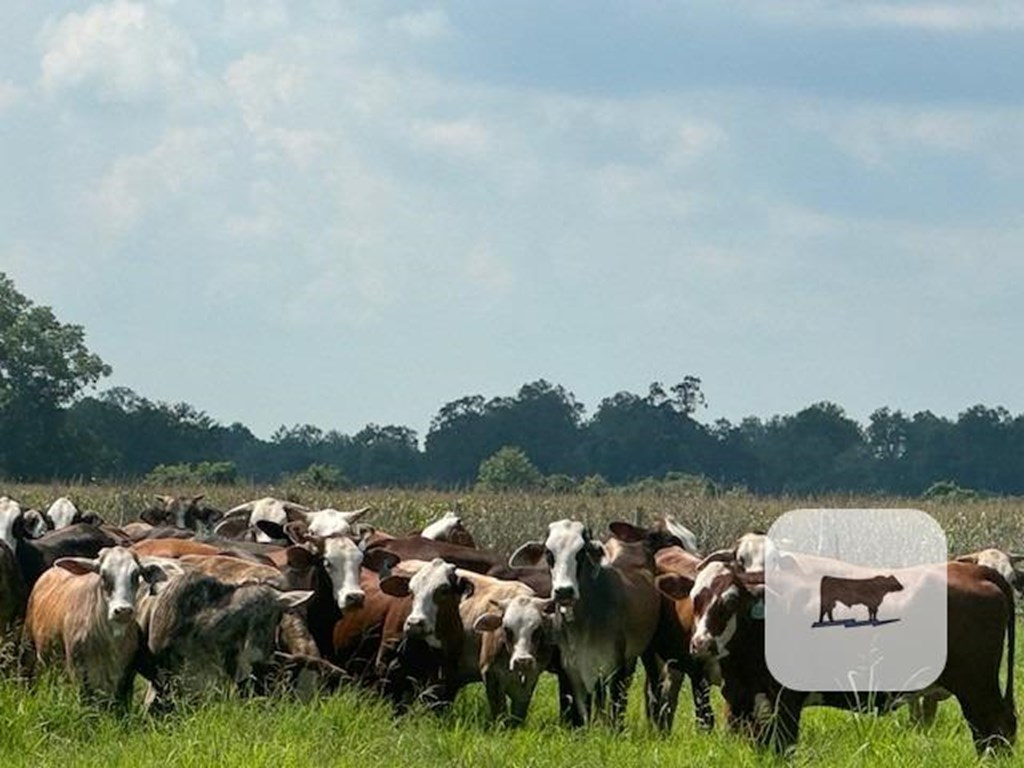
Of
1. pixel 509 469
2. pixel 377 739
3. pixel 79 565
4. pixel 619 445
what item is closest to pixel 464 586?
pixel 377 739

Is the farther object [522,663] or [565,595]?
[565,595]

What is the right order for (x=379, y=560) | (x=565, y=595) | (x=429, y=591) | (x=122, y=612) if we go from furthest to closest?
(x=379, y=560), (x=429, y=591), (x=565, y=595), (x=122, y=612)

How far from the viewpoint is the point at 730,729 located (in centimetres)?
1294

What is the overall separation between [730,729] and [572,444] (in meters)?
103

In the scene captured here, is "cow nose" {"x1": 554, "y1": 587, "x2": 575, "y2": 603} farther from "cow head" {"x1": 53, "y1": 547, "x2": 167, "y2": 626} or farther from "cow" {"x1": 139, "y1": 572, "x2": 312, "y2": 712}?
"cow head" {"x1": 53, "y1": 547, "x2": 167, "y2": 626}

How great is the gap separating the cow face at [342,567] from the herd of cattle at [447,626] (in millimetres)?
14

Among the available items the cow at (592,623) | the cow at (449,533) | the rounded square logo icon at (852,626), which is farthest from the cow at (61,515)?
the rounded square logo icon at (852,626)

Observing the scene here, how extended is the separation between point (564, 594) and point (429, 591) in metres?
1.02

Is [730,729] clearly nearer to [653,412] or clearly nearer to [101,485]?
[101,485]

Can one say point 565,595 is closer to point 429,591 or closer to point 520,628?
point 520,628

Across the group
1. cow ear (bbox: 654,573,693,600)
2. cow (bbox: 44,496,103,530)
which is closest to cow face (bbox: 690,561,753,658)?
cow ear (bbox: 654,573,693,600)

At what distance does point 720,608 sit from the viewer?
41.4 feet

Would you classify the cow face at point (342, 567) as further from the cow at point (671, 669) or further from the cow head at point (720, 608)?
the cow head at point (720, 608)

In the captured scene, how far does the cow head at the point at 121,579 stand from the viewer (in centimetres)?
1298
